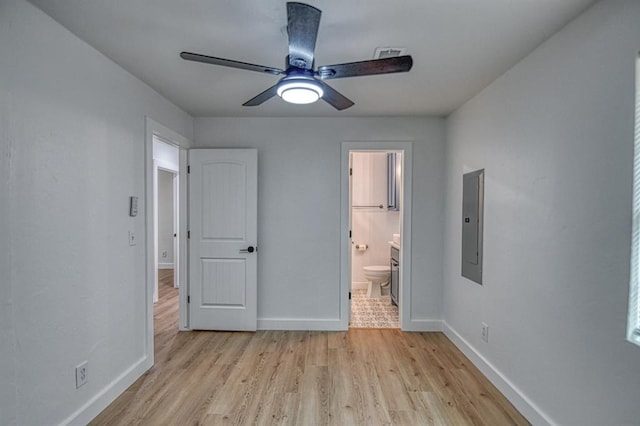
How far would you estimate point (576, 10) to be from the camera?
1596 mm

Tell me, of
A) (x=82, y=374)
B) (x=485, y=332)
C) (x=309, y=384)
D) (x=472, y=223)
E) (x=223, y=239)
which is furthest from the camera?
(x=223, y=239)

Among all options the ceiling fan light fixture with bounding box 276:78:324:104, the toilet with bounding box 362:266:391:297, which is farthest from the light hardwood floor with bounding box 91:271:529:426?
the ceiling fan light fixture with bounding box 276:78:324:104

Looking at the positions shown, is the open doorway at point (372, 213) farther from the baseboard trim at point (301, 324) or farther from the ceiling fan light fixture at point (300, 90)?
the ceiling fan light fixture at point (300, 90)

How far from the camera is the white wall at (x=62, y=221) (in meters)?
1.51

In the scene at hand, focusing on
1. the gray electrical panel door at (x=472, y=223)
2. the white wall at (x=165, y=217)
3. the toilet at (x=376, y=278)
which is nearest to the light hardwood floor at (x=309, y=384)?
the gray electrical panel door at (x=472, y=223)

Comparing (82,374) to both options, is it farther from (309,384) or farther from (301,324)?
(301,324)

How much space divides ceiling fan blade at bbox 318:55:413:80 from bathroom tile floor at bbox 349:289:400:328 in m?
2.80

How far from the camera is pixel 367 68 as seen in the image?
165 centimetres

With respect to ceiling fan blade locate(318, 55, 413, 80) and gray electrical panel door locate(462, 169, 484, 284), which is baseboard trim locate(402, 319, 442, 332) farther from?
ceiling fan blade locate(318, 55, 413, 80)

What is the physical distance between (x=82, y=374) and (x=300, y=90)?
2.17 metres

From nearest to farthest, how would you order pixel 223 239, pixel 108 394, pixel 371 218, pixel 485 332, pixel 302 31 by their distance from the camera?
pixel 302 31
pixel 108 394
pixel 485 332
pixel 223 239
pixel 371 218

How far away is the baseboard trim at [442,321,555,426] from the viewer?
1.92 meters

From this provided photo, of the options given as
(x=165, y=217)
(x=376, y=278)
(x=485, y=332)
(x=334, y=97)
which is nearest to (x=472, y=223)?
(x=485, y=332)

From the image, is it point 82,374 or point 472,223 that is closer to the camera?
point 82,374
